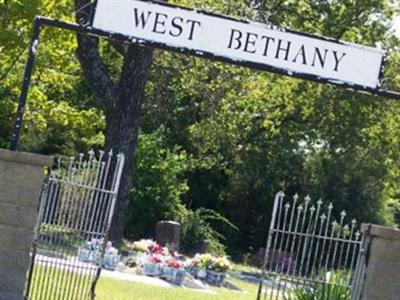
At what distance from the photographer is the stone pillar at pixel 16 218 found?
9812 millimetres

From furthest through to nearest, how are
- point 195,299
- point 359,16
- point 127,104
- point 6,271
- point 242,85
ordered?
point 359,16
point 242,85
point 127,104
point 195,299
point 6,271

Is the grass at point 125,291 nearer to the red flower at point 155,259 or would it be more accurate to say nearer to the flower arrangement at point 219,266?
the flower arrangement at point 219,266

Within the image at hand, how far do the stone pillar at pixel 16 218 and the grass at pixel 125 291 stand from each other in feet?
2.18

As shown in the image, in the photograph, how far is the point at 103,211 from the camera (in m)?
10.6

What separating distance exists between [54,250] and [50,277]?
22.2 inches

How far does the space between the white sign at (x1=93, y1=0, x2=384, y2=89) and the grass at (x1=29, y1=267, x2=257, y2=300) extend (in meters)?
2.81

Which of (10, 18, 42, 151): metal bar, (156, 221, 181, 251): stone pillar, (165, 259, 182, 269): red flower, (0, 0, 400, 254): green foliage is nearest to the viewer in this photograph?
(10, 18, 42, 151): metal bar

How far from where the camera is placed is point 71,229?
10.4 m

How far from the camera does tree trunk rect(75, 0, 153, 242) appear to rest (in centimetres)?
2022

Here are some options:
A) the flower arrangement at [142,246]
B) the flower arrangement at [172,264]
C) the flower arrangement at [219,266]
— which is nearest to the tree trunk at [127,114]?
the flower arrangement at [142,246]

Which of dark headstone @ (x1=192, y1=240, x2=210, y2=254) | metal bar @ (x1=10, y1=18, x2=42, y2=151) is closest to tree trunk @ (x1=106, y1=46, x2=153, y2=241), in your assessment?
metal bar @ (x1=10, y1=18, x2=42, y2=151)

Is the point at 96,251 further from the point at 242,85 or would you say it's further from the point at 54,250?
the point at 242,85

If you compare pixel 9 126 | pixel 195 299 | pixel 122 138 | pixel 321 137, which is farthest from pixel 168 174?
pixel 195 299

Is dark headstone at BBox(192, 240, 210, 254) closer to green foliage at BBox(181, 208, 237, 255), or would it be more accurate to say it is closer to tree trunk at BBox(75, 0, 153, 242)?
green foliage at BBox(181, 208, 237, 255)
